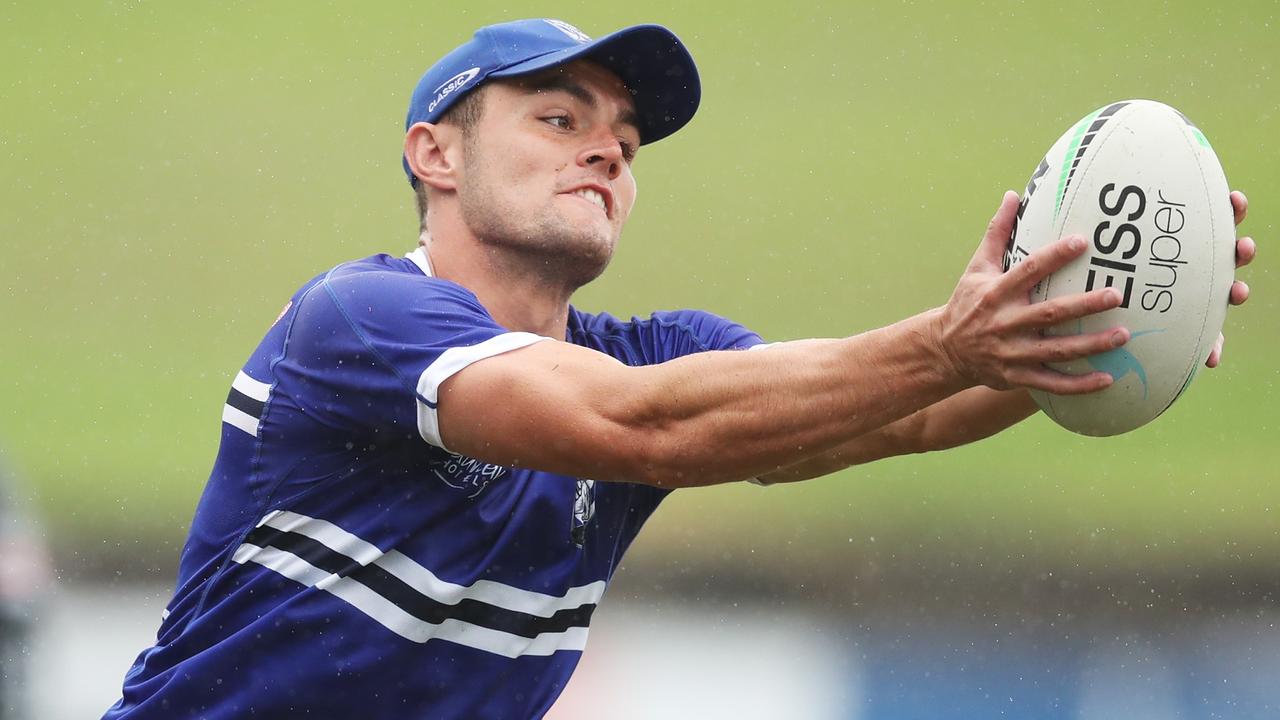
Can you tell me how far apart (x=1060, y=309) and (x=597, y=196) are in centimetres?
118

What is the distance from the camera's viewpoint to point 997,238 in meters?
1.97

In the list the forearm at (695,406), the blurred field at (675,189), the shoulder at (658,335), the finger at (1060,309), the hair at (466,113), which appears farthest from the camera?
the blurred field at (675,189)

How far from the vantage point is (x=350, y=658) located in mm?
2334

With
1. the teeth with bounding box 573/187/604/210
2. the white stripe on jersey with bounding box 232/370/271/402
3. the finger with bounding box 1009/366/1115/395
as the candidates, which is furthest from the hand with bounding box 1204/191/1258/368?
the white stripe on jersey with bounding box 232/370/271/402

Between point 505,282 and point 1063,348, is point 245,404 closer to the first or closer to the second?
point 505,282

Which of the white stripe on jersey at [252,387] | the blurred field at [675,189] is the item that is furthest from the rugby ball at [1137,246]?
the blurred field at [675,189]

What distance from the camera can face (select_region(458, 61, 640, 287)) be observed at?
2656mm

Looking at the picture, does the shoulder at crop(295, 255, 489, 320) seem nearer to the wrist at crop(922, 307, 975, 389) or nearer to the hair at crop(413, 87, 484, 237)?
the hair at crop(413, 87, 484, 237)

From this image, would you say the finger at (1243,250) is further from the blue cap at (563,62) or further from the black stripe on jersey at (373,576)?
the black stripe on jersey at (373,576)

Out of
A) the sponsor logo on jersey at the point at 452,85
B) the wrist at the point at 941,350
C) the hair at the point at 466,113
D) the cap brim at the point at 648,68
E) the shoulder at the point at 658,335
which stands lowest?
the wrist at the point at 941,350

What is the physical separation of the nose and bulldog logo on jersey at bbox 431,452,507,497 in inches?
26.7

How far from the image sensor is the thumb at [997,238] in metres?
1.92

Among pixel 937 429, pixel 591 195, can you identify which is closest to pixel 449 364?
pixel 591 195

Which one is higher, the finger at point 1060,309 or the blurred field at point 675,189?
the blurred field at point 675,189
